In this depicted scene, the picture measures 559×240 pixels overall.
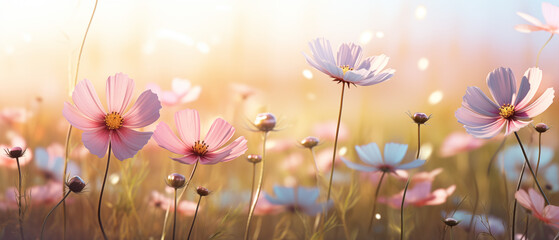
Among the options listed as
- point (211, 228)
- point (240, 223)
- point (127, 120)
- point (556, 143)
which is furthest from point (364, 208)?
point (127, 120)

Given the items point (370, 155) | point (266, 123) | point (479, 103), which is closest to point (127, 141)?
point (266, 123)

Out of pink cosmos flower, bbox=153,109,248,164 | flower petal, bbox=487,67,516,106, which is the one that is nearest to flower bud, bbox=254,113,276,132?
pink cosmos flower, bbox=153,109,248,164

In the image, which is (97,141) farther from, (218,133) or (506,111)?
(506,111)

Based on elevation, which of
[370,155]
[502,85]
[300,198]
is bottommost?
[300,198]

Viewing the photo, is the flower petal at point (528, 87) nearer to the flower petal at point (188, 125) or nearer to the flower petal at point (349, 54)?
the flower petal at point (349, 54)

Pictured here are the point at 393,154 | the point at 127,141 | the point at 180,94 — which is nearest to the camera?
the point at 127,141

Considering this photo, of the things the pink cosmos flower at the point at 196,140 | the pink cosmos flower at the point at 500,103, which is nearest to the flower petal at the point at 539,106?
the pink cosmos flower at the point at 500,103

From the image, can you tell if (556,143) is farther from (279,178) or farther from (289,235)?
(289,235)
